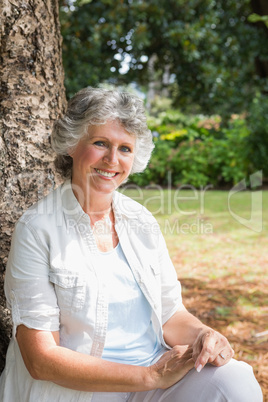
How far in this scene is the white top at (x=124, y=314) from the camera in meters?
1.72

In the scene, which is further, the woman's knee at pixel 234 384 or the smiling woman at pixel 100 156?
the smiling woman at pixel 100 156

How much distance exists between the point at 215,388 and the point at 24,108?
1.56m

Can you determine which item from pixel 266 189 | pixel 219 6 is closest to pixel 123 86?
pixel 219 6

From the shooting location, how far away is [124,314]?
175 centimetres

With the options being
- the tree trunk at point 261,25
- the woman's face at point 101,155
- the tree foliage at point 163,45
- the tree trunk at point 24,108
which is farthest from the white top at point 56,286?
the tree trunk at point 261,25

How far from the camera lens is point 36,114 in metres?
2.28

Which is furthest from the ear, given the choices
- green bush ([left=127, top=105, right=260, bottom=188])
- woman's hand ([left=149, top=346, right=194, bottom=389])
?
green bush ([left=127, top=105, right=260, bottom=188])

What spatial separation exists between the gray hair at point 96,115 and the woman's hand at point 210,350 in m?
0.84

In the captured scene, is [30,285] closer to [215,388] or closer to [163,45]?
Result: [215,388]

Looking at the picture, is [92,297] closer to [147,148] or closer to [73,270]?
[73,270]

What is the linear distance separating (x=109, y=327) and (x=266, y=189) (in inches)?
343

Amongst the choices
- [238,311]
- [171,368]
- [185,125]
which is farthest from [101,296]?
[185,125]

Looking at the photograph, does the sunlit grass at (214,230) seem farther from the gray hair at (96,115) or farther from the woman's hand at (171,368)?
the gray hair at (96,115)

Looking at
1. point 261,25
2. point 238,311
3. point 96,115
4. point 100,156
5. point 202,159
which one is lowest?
point 238,311
